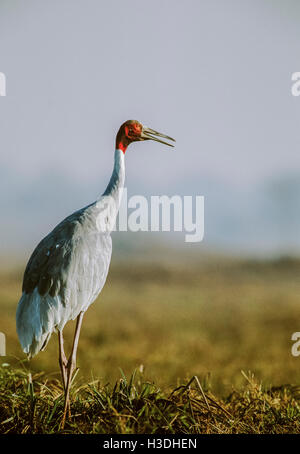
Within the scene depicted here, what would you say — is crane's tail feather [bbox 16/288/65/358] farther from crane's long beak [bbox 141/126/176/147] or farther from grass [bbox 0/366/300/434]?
crane's long beak [bbox 141/126/176/147]

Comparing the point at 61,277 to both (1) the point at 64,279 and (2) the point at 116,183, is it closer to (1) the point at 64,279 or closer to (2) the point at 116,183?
(1) the point at 64,279

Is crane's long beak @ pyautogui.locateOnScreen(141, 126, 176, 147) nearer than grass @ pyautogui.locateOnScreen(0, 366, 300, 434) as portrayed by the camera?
No

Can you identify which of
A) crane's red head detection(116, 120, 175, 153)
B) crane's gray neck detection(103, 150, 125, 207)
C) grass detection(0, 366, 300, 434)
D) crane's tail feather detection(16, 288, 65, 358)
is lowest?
grass detection(0, 366, 300, 434)

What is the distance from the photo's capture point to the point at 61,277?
3.66 m

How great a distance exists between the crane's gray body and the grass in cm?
36

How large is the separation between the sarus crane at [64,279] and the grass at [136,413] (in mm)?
246

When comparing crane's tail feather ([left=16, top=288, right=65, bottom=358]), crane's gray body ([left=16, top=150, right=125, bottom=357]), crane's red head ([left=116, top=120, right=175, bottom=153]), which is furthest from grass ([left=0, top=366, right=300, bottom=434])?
crane's red head ([left=116, top=120, right=175, bottom=153])

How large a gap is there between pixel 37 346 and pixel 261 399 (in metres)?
1.70

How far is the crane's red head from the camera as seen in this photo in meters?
4.23

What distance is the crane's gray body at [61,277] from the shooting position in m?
3.63

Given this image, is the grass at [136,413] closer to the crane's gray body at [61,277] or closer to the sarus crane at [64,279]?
the sarus crane at [64,279]

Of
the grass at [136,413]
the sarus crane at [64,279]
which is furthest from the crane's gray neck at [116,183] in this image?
the grass at [136,413]

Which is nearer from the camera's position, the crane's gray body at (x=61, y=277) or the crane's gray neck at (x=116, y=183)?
the crane's gray body at (x=61, y=277)

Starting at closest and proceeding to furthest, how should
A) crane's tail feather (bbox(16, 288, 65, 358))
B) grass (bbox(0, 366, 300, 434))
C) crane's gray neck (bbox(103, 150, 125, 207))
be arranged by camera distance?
grass (bbox(0, 366, 300, 434)), crane's tail feather (bbox(16, 288, 65, 358)), crane's gray neck (bbox(103, 150, 125, 207))
